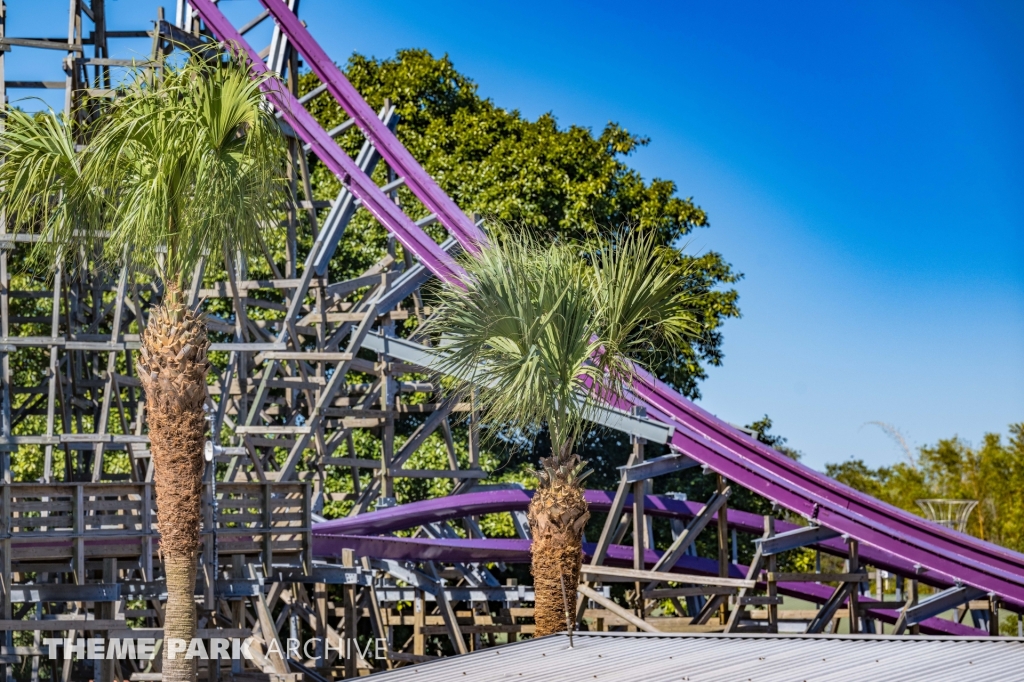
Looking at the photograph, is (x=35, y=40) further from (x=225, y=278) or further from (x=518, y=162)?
(x=518, y=162)

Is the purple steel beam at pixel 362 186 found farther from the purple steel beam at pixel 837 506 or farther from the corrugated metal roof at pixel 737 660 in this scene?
the corrugated metal roof at pixel 737 660

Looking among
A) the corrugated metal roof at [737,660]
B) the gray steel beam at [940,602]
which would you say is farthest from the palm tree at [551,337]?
the gray steel beam at [940,602]

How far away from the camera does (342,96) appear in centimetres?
2159

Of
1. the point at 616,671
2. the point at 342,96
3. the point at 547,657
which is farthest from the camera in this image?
the point at 342,96

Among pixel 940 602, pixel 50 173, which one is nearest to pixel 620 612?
pixel 940 602

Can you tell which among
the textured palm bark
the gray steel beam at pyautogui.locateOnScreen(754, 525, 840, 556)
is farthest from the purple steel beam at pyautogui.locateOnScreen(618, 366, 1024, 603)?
the textured palm bark

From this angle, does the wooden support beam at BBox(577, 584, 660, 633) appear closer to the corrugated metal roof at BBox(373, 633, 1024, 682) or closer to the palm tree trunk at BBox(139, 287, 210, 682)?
the corrugated metal roof at BBox(373, 633, 1024, 682)

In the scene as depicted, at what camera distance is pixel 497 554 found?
60.5 feet

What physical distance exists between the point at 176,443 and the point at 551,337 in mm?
4031

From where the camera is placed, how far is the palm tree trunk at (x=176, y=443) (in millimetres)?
11250

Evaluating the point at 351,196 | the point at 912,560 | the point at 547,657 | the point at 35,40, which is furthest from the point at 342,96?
the point at 547,657

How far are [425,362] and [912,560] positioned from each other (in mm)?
6951

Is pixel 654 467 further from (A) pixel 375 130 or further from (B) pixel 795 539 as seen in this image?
(A) pixel 375 130

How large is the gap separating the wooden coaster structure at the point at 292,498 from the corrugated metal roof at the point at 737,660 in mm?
3342
